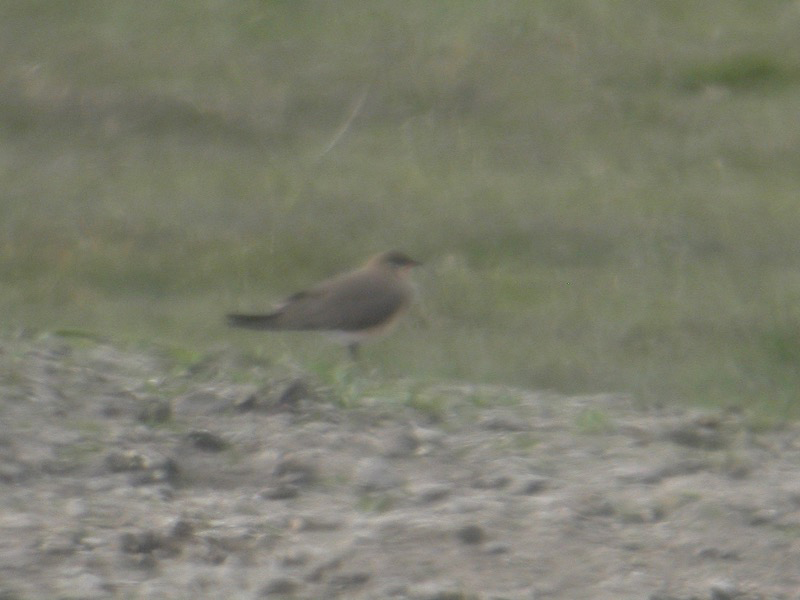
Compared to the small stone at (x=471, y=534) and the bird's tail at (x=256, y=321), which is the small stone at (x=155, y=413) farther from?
the small stone at (x=471, y=534)

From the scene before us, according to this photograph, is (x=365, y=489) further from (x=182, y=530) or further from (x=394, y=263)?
(x=394, y=263)

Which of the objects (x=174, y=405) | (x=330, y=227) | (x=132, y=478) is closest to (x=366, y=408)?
(x=174, y=405)

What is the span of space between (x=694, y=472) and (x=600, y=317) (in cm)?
464

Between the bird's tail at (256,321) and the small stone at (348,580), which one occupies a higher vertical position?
the bird's tail at (256,321)

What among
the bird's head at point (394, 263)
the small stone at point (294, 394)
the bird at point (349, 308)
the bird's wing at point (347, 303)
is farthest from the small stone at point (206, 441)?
the bird's head at point (394, 263)

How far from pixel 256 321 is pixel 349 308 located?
0.68 metres

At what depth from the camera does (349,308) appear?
471 inches

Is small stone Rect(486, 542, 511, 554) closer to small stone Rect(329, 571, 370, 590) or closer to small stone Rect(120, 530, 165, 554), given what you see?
small stone Rect(329, 571, 370, 590)

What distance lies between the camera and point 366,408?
32.6 feet

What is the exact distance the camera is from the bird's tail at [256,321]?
11569mm

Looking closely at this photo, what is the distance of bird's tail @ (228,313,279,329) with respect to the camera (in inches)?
455

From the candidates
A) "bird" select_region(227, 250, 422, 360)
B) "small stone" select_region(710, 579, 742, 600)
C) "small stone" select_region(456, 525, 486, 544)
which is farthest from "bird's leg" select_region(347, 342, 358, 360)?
"small stone" select_region(710, 579, 742, 600)

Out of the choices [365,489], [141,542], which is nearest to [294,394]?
[365,489]

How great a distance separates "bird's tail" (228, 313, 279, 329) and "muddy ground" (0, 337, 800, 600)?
2.31ft
